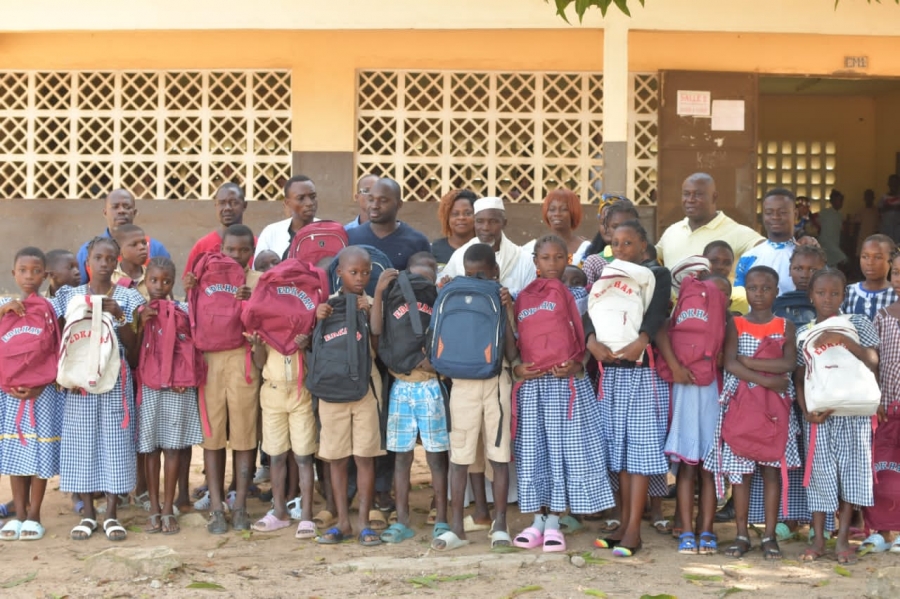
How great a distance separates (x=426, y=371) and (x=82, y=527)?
6.28ft

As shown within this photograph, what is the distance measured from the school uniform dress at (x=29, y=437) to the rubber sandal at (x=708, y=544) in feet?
10.6

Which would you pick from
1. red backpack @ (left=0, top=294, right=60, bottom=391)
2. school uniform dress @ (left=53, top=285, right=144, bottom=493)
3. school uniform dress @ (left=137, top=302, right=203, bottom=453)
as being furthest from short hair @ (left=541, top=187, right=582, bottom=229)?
red backpack @ (left=0, top=294, right=60, bottom=391)

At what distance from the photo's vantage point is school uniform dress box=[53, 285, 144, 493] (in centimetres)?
524

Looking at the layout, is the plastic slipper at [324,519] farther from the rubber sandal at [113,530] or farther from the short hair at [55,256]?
the short hair at [55,256]

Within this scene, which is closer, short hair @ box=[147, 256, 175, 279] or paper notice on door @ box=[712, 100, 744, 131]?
short hair @ box=[147, 256, 175, 279]

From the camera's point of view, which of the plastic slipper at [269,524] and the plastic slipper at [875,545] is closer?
the plastic slipper at [875,545]

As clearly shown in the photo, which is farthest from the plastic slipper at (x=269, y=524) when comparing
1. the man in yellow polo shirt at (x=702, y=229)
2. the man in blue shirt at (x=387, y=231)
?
the man in yellow polo shirt at (x=702, y=229)

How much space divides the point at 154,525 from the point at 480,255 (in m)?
2.18

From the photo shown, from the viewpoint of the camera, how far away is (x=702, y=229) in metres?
5.76

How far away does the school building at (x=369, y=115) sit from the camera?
9492 mm

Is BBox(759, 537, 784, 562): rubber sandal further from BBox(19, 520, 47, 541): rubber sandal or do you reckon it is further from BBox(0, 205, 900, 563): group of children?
BBox(19, 520, 47, 541): rubber sandal

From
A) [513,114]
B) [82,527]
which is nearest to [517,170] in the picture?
[513,114]

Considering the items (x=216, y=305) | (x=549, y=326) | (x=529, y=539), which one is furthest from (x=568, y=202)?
(x=216, y=305)

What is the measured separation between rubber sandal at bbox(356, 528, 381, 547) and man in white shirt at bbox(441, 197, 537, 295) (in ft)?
4.40
